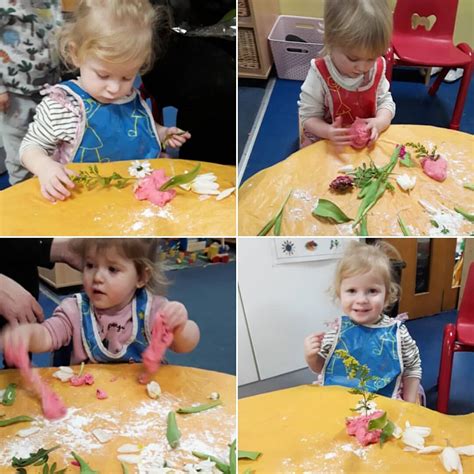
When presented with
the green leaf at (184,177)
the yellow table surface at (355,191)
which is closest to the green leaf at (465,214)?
the yellow table surface at (355,191)

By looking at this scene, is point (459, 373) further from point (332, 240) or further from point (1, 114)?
point (1, 114)

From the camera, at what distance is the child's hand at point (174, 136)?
2.29 feet

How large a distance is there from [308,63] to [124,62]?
0.22 metres

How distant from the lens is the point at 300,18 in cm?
72

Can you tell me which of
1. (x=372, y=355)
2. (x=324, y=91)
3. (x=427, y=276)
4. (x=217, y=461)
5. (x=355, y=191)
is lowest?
(x=217, y=461)

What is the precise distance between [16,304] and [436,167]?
0.56 meters

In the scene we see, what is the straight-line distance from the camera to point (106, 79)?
0.66 metres

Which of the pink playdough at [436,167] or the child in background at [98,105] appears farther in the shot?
the pink playdough at [436,167]

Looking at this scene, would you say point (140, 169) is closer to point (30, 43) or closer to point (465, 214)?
point (30, 43)

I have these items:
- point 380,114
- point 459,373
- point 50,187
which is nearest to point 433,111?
point 380,114

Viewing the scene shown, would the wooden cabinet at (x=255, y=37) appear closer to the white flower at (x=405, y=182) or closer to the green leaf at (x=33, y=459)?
the white flower at (x=405, y=182)

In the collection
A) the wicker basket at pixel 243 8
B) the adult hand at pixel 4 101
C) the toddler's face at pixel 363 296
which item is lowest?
A: the toddler's face at pixel 363 296

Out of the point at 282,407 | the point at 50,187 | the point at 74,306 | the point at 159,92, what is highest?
the point at 159,92

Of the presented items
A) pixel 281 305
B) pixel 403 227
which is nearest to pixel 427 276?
pixel 403 227
